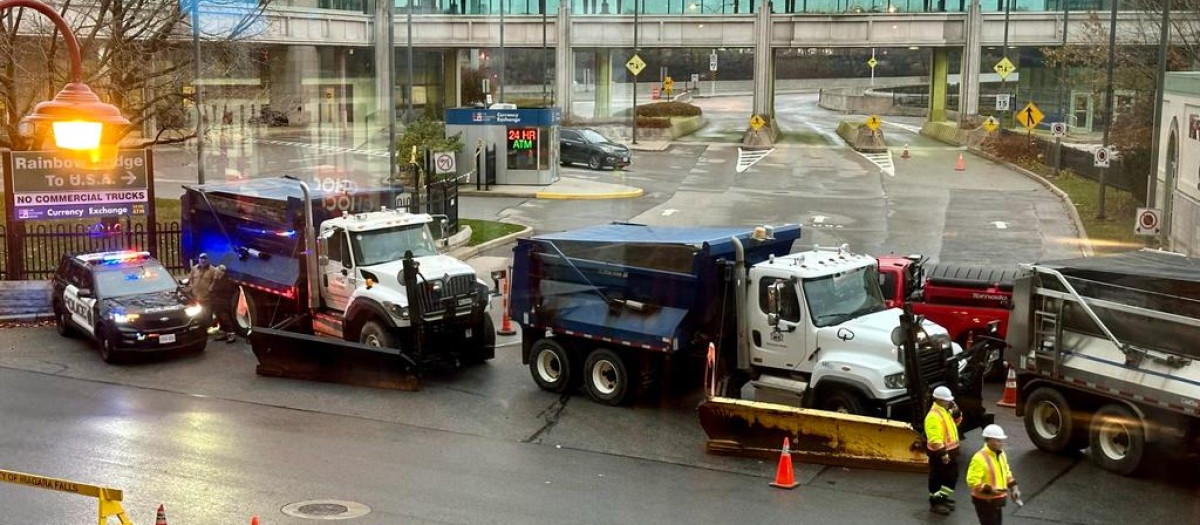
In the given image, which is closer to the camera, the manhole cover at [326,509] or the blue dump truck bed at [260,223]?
the manhole cover at [326,509]

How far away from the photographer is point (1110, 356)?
1424cm

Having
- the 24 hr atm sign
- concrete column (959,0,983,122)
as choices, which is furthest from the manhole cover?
concrete column (959,0,983,122)

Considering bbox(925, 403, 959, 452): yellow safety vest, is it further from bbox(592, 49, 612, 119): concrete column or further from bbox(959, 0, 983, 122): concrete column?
bbox(592, 49, 612, 119): concrete column

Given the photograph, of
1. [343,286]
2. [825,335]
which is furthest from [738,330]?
[343,286]

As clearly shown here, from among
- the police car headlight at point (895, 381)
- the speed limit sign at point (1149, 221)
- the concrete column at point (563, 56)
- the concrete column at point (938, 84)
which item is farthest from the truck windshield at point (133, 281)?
the concrete column at point (938, 84)

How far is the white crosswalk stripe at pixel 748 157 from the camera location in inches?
2078

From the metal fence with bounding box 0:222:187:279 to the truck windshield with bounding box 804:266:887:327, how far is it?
49.2 ft

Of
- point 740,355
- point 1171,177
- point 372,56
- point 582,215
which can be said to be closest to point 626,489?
point 740,355

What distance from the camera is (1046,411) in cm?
1511

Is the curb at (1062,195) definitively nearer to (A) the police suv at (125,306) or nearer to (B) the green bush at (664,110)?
(B) the green bush at (664,110)

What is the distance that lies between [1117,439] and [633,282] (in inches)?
259

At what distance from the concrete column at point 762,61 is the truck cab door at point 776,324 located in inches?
1997

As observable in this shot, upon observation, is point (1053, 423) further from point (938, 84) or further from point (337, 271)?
point (938, 84)

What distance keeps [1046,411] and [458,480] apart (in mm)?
7210
